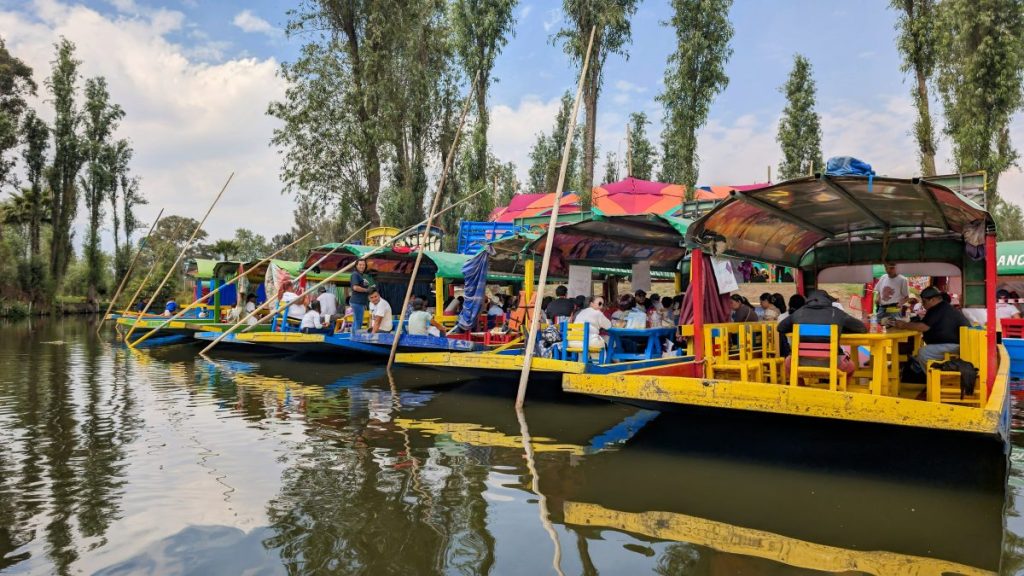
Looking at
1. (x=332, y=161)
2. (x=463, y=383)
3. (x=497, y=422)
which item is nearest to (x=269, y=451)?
(x=497, y=422)

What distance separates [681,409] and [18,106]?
1792 inches

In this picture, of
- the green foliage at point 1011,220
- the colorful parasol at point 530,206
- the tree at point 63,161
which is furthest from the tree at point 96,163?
the green foliage at point 1011,220

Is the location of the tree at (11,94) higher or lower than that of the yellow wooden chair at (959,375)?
higher

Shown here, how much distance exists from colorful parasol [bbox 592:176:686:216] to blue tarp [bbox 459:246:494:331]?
584 inches

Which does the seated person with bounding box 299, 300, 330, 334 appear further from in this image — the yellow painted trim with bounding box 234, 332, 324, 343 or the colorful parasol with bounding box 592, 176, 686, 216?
the colorful parasol with bounding box 592, 176, 686, 216

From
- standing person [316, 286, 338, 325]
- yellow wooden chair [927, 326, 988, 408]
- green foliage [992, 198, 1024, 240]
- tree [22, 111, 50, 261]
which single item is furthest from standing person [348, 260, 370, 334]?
green foliage [992, 198, 1024, 240]

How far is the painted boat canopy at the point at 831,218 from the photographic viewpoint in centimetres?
577

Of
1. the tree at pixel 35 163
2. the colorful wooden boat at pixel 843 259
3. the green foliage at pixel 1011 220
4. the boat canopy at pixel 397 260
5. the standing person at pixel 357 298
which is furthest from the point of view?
the green foliage at pixel 1011 220

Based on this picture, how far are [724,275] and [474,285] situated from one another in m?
5.41

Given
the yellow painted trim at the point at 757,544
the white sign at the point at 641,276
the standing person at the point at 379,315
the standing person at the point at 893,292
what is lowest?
the yellow painted trim at the point at 757,544

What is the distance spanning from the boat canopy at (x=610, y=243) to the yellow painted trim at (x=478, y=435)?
4213 millimetres

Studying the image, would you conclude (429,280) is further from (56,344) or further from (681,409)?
(681,409)

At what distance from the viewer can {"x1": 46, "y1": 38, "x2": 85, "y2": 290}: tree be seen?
39312mm

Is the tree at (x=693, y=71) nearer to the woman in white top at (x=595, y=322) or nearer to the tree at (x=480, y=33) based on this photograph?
the tree at (x=480, y=33)
